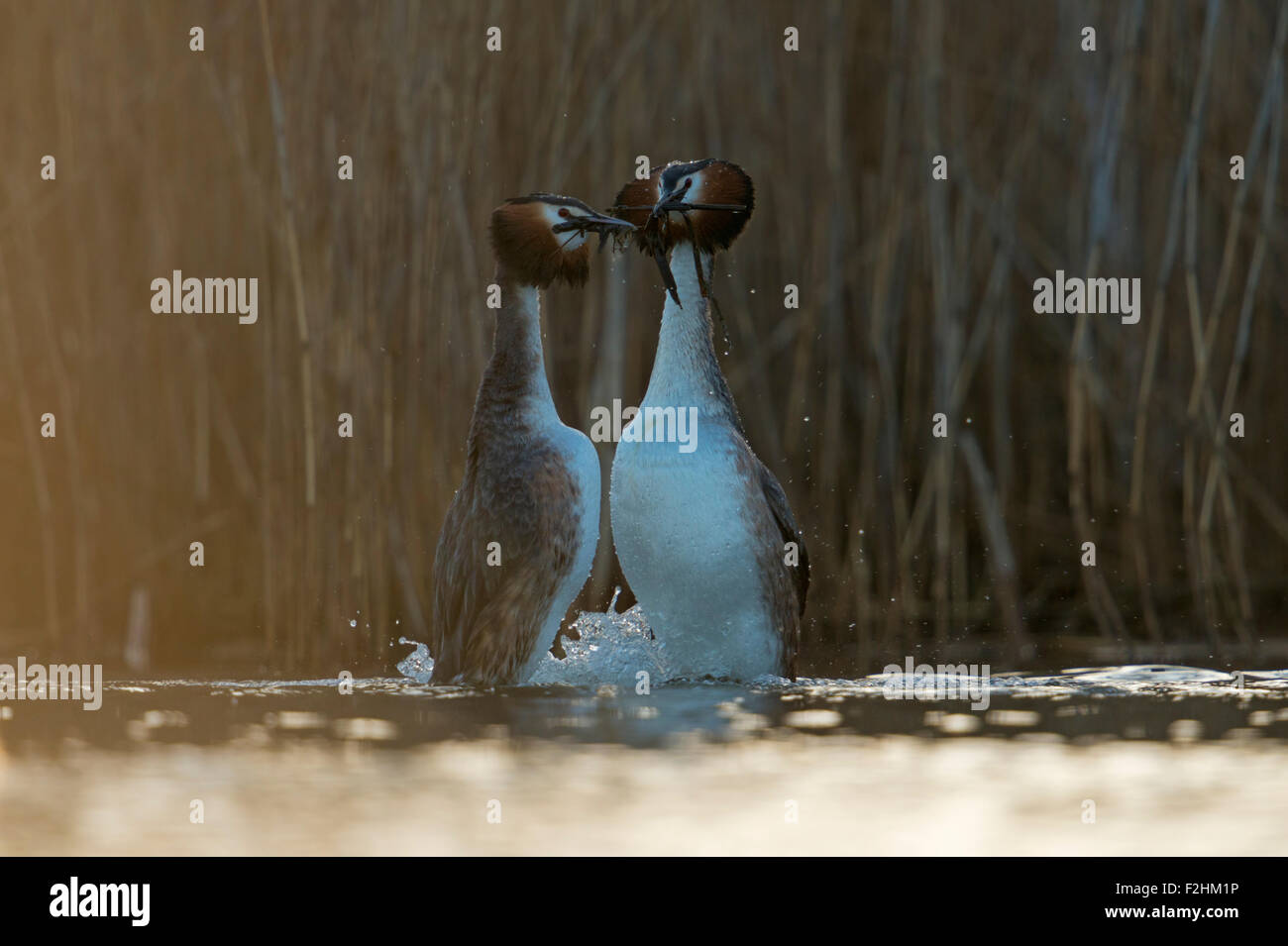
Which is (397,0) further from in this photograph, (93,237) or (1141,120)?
(1141,120)

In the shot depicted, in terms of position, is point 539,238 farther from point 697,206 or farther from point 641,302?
point 641,302

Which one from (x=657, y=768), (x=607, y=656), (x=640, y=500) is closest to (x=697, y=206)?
(x=640, y=500)

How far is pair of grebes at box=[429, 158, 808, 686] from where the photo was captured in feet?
22.1

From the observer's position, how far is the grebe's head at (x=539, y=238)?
23.1 feet

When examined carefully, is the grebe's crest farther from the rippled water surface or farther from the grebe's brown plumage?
the rippled water surface

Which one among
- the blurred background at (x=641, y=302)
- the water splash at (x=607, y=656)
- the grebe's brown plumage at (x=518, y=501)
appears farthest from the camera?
the blurred background at (x=641, y=302)

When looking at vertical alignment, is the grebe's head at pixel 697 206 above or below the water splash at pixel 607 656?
above

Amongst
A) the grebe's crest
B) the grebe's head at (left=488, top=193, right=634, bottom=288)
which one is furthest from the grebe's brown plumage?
the grebe's crest

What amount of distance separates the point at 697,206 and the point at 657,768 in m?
2.49

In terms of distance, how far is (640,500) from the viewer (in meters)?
6.71

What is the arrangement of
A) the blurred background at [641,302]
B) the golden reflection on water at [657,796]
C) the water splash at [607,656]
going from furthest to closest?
the blurred background at [641,302], the water splash at [607,656], the golden reflection on water at [657,796]

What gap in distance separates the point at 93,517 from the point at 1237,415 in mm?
5097

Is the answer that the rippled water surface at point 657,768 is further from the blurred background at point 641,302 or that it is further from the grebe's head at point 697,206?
the grebe's head at point 697,206

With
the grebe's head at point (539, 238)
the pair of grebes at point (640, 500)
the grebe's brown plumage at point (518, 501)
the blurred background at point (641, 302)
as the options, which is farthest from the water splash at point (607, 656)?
the grebe's head at point (539, 238)
